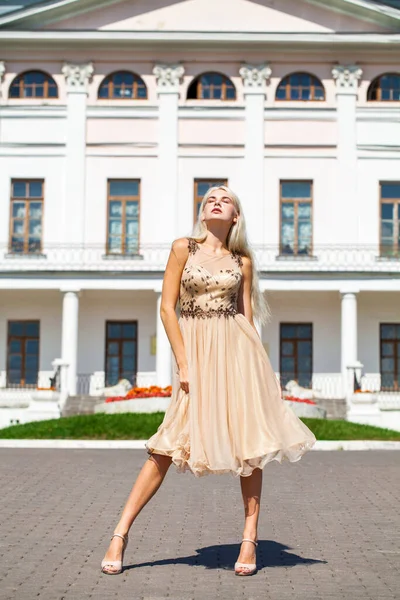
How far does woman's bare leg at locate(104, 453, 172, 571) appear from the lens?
5.90m

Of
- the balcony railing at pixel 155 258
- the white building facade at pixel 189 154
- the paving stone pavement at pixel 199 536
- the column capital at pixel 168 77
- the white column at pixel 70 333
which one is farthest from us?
the column capital at pixel 168 77

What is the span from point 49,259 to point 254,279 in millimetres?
24790

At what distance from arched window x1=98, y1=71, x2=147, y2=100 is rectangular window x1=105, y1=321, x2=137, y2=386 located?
707cm

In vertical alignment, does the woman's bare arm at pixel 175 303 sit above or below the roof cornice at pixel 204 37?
below

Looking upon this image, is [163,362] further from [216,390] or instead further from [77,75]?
[216,390]

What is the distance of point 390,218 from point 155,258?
737 centimetres

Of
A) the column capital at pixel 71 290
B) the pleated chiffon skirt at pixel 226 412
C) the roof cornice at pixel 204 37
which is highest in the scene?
the roof cornice at pixel 204 37

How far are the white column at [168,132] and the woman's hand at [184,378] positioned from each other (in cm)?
2547

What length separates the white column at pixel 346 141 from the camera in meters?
31.3

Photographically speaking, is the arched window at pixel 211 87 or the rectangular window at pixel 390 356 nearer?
the rectangular window at pixel 390 356

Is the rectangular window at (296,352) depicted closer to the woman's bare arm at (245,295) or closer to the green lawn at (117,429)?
the green lawn at (117,429)

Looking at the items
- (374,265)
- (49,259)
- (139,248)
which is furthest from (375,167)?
(49,259)

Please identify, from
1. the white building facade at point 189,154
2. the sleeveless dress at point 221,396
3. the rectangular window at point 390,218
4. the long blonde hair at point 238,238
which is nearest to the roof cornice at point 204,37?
the white building facade at point 189,154

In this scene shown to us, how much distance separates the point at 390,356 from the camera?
31.7 m
